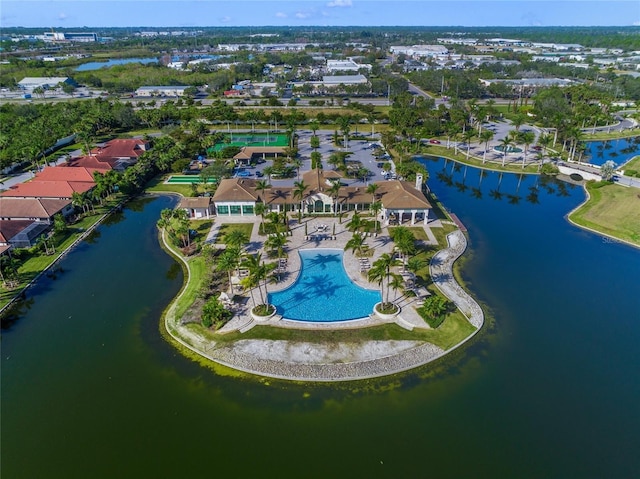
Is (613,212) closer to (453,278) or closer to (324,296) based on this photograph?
(453,278)

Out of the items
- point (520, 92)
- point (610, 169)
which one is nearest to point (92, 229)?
point (610, 169)

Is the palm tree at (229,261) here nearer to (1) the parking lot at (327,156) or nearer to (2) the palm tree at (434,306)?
(2) the palm tree at (434,306)

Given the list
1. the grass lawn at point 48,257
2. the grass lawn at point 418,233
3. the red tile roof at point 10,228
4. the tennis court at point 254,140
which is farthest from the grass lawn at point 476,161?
the red tile roof at point 10,228

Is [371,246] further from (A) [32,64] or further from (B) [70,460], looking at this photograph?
(A) [32,64]

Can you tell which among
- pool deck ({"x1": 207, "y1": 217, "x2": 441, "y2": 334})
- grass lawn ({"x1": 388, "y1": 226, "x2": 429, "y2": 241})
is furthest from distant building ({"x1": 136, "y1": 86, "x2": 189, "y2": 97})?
grass lawn ({"x1": 388, "y1": 226, "x2": 429, "y2": 241})

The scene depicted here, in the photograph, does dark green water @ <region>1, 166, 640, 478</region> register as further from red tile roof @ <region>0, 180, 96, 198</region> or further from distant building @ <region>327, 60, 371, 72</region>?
distant building @ <region>327, 60, 371, 72</region>

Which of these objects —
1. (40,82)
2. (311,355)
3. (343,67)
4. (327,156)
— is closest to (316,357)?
(311,355)
